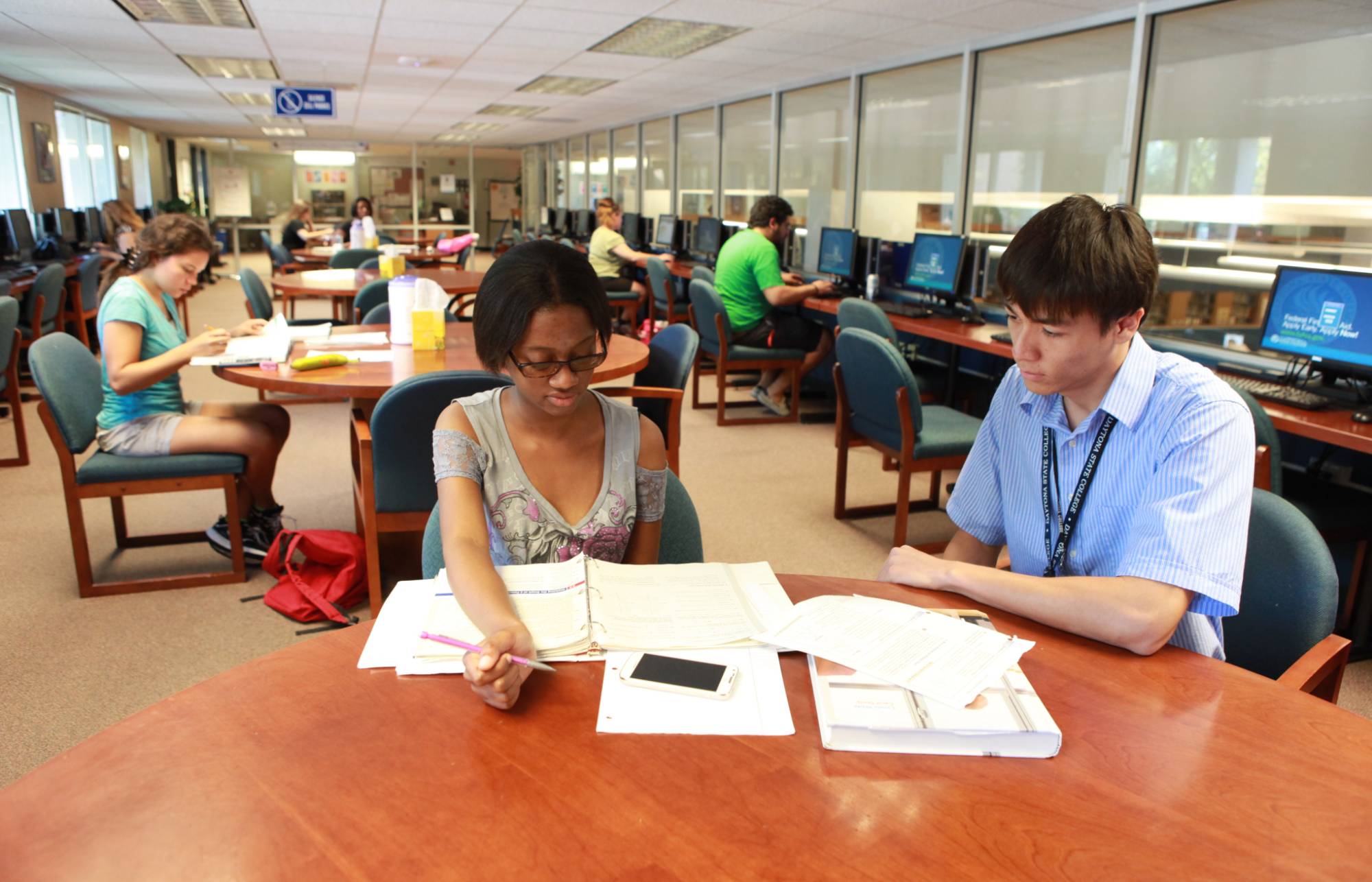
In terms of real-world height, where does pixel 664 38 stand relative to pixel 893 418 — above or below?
above

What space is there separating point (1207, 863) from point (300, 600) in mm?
2701

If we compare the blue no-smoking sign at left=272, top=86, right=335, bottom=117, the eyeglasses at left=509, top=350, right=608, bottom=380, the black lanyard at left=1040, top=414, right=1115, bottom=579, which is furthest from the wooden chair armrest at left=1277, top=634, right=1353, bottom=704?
the blue no-smoking sign at left=272, top=86, right=335, bottom=117

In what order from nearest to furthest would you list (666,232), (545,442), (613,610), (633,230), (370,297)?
(613,610)
(545,442)
(370,297)
(666,232)
(633,230)

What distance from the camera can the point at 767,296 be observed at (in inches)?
223

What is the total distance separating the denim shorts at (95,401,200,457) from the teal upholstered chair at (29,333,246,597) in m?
0.03

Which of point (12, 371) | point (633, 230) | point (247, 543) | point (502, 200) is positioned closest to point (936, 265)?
point (247, 543)

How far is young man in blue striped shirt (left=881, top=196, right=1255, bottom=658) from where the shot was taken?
3.94 ft

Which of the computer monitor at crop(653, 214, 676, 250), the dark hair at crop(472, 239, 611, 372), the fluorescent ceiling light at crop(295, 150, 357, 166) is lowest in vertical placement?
the dark hair at crop(472, 239, 611, 372)

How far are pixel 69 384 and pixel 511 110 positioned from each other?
846cm

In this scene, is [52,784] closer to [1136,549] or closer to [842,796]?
[842,796]

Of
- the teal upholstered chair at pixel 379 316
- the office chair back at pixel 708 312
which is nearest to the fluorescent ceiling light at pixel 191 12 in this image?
the teal upholstered chair at pixel 379 316

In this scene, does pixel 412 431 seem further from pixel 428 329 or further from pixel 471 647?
pixel 471 647

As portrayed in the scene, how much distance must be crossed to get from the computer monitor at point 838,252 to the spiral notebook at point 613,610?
4949 mm

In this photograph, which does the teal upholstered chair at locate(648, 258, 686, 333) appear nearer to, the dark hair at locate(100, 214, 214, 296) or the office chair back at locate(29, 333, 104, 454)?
the dark hair at locate(100, 214, 214, 296)
